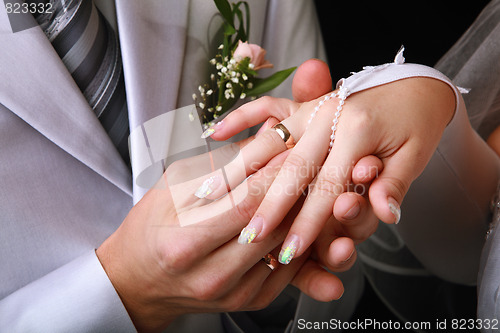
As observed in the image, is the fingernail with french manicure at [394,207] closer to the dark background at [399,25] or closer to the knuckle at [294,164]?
the knuckle at [294,164]

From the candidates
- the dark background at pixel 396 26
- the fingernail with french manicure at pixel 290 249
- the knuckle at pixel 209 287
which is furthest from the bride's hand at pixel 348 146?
the dark background at pixel 396 26

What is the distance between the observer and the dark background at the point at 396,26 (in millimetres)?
1509

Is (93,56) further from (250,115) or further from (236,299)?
(236,299)

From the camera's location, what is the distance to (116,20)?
82 centimetres

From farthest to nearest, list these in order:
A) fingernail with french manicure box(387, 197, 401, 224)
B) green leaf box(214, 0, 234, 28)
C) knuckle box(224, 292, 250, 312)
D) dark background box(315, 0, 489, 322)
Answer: dark background box(315, 0, 489, 322) → green leaf box(214, 0, 234, 28) → knuckle box(224, 292, 250, 312) → fingernail with french manicure box(387, 197, 401, 224)

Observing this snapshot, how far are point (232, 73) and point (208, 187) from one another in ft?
1.05

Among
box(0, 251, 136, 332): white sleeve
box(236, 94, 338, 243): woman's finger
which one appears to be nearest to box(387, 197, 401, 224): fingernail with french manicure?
box(236, 94, 338, 243): woman's finger

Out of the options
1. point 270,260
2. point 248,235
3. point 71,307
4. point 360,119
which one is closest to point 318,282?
point 270,260

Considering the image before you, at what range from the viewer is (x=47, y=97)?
2.33 feet

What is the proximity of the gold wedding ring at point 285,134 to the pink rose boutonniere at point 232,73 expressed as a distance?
0.17m

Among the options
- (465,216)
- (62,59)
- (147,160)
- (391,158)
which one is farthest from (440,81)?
(62,59)

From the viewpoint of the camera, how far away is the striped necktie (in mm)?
709

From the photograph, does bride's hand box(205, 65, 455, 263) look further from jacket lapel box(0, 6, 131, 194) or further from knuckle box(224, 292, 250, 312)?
jacket lapel box(0, 6, 131, 194)

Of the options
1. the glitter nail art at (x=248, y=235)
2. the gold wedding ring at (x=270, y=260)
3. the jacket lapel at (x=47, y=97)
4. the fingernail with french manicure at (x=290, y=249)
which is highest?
the jacket lapel at (x=47, y=97)
